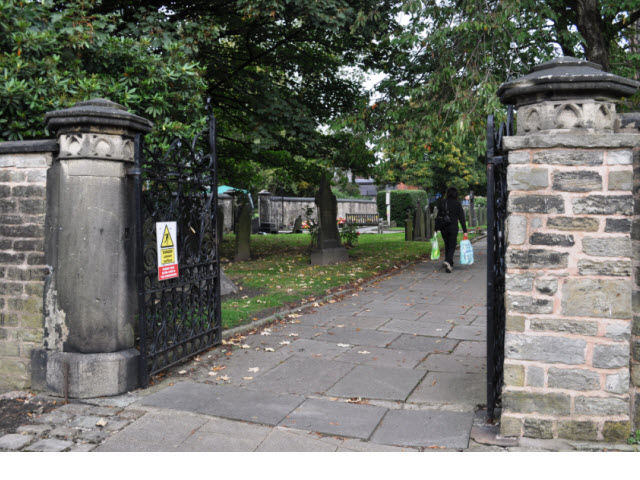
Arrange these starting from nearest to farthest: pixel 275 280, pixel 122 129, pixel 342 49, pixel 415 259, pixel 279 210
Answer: pixel 122 129, pixel 275 280, pixel 342 49, pixel 415 259, pixel 279 210

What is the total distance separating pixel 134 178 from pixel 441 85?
8005 millimetres

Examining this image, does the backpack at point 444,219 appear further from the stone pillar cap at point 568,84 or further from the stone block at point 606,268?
the stone block at point 606,268

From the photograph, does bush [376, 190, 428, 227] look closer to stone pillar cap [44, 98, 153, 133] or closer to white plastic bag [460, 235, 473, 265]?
white plastic bag [460, 235, 473, 265]

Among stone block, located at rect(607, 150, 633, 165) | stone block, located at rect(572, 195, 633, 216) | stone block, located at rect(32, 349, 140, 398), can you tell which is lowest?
stone block, located at rect(32, 349, 140, 398)

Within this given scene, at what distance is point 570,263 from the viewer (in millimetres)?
3627

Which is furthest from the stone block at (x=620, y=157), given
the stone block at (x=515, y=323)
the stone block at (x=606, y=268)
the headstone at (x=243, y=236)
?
the headstone at (x=243, y=236)

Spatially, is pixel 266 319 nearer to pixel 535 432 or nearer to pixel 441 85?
pixel 535 432

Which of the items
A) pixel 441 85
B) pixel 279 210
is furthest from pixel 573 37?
pixel 279 210

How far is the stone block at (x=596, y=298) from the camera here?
11.7 feet

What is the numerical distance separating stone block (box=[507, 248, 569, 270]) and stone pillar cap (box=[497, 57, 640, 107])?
41.0 inches

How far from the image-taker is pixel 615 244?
Result: 357cm

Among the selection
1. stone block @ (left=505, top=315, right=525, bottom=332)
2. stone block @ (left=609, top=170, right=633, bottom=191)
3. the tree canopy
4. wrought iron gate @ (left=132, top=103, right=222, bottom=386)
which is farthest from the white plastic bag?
stone block @ (left=609, top=170, right=633, bottom=191)

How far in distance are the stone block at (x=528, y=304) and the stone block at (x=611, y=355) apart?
0.40m

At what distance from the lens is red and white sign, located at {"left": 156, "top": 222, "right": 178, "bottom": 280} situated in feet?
16.6
